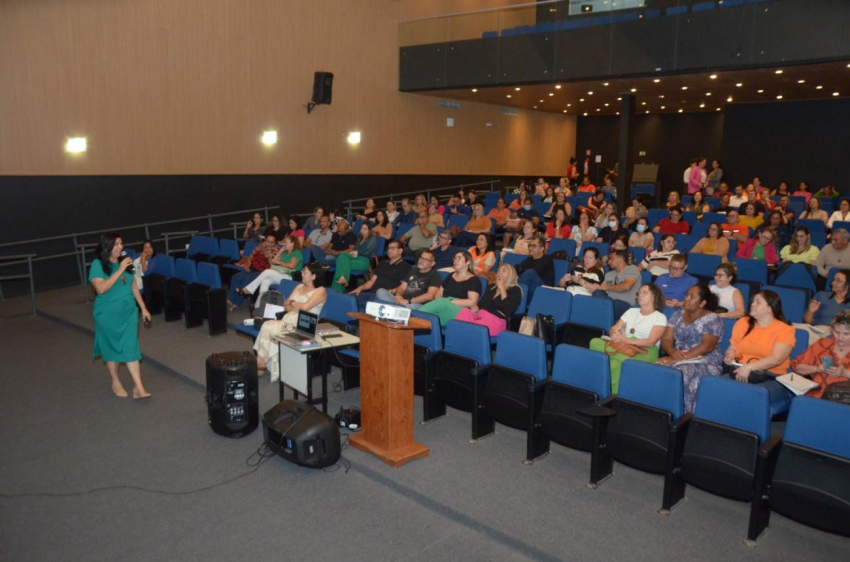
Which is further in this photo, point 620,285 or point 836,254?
point 836,254

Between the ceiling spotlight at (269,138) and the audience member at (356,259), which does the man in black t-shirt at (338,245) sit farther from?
the ceiling spotlight at (269,138)

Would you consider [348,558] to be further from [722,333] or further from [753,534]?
[722,333]

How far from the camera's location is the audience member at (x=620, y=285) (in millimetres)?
6481

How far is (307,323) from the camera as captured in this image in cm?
519

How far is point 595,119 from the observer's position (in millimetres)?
21562

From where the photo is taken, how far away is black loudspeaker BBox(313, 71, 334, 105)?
44.0 ft

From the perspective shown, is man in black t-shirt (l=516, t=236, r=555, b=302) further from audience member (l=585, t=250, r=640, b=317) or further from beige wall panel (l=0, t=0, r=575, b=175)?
beige wall panel (l=0, t=0, r=575, b=175)

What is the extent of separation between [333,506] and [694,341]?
284cm

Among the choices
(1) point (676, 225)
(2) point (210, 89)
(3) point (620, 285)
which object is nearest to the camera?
(3) point (620, 285)

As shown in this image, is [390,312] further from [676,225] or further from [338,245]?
[676,225]

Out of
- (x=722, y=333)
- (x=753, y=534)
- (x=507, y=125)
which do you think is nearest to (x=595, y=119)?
(x=507, y=125)

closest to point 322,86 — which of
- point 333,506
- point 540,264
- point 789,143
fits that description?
point 540,264

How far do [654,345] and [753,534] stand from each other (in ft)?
5.32

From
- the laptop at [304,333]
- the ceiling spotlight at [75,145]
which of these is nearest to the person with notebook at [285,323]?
the laptop at [304,333]
